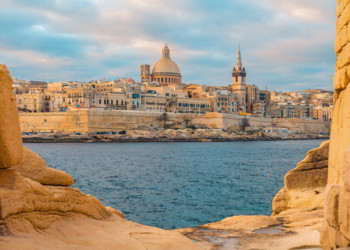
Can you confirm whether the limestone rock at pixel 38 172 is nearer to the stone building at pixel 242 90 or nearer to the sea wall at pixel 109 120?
the sea wall at pixel 109 120

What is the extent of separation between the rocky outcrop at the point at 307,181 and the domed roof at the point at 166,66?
83532mm

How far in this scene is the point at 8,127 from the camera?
5.19 metres

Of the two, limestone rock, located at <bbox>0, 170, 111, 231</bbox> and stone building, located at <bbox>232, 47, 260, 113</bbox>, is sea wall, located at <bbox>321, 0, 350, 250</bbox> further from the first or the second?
stone building, located at <bbox>232, 47, 260, 113</bbox>

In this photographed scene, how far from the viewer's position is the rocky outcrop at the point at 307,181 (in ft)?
29.3

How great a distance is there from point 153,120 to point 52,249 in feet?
201

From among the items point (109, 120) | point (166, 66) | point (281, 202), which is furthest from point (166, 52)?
point (281, 202)

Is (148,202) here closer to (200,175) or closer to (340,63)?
(200,175)

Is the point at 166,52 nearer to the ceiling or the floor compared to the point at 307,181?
nearer to the ceiling

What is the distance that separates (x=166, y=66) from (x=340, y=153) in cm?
8873

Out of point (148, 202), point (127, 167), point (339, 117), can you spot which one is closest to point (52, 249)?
point (339, 117)

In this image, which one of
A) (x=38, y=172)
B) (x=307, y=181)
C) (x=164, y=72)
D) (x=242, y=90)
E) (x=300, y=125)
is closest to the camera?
(x=38, y=172)

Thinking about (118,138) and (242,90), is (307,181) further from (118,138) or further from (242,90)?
(242,90)

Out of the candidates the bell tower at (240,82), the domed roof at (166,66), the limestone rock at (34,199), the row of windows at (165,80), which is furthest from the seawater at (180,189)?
the domed roof at (166,66)

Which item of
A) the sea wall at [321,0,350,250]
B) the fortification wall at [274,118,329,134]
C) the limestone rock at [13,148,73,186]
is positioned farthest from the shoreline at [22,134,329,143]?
the sea wall at [321,0,350,250]
